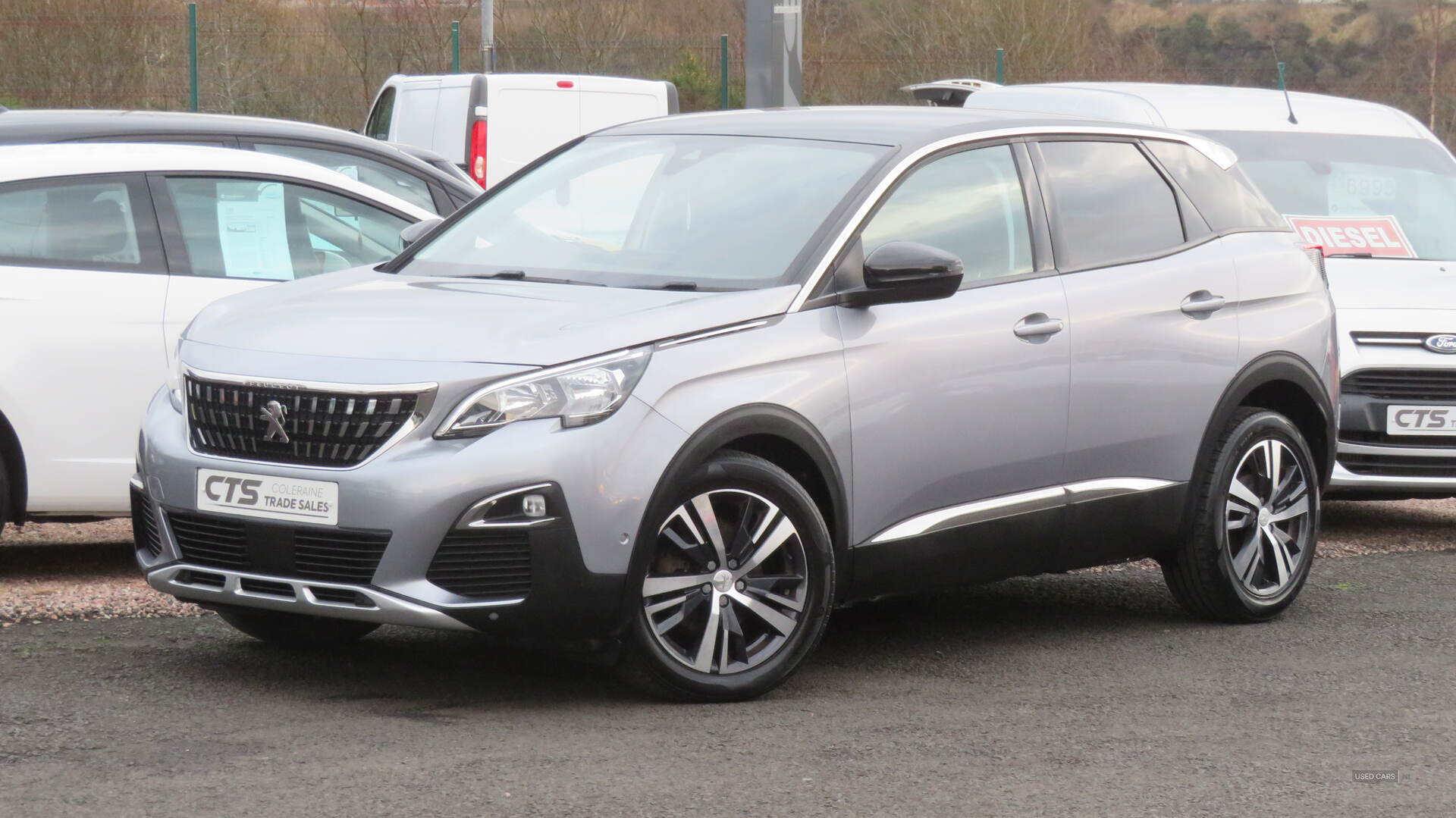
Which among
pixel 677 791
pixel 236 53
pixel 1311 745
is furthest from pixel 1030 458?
pixel 236 53

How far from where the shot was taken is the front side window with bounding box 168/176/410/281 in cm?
744

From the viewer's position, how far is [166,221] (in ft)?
24.1

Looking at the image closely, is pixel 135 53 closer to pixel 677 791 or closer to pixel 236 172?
pixel 236 172

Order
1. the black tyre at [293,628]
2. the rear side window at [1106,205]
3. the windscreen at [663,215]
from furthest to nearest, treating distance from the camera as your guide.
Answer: the rear side window at [1106,205] → the black tyre at [293,628] → the windscreen at [663,215]

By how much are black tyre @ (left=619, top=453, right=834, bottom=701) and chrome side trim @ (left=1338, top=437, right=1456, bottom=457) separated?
3849 mm

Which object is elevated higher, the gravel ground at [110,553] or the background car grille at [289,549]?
the background car grille at [289,549]

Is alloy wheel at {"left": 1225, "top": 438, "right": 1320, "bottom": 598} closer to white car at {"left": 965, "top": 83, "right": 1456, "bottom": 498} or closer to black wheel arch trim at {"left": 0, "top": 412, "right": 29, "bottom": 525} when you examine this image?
white car at {"left": 965, "top": 83, "right": 1456, "bottom": 498}

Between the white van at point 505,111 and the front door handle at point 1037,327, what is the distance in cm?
1163

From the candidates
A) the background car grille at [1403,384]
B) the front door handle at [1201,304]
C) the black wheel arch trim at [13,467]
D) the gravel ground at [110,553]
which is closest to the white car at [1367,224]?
the background car grille at [1403,384]

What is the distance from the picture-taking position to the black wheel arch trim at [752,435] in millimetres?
5086

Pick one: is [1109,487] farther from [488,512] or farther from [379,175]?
[379,175]

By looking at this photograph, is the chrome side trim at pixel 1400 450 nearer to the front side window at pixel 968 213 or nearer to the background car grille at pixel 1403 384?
the background car grille at pixel 1403 384

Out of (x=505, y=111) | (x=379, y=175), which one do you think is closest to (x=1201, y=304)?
(x=379, y=175)

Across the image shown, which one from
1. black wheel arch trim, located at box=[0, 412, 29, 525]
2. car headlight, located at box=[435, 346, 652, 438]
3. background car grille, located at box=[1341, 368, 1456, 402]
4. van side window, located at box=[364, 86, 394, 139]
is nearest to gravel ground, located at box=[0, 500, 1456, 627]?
black wheel arch trim, located at box=[0, 412, 29, 525]
